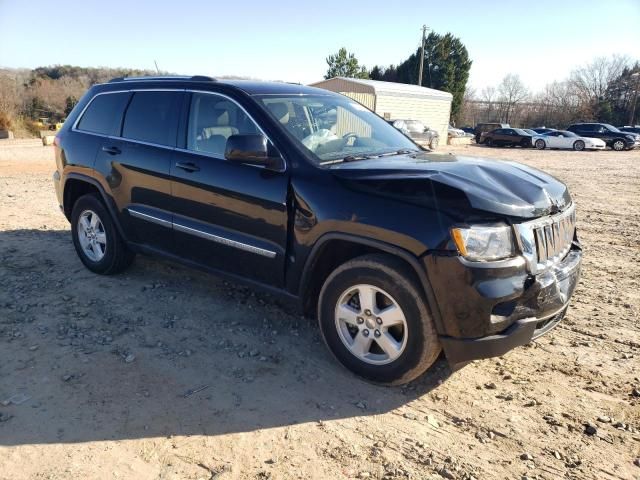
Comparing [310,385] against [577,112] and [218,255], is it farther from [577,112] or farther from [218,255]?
[577,112]

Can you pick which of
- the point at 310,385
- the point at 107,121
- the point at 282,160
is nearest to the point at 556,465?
the point at 310,385

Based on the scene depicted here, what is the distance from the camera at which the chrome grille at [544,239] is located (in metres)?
2.90

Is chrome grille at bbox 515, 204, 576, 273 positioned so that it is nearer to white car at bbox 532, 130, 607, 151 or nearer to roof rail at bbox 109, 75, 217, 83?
roof rail at bbox 109, 75, 217, 83

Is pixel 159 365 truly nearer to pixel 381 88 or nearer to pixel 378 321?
pixel 378 321

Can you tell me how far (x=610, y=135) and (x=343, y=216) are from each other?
3546cm

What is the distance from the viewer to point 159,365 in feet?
11.4

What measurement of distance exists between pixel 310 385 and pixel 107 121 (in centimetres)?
332

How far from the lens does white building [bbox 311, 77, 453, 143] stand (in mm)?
29312

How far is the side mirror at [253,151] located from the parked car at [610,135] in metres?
34.3

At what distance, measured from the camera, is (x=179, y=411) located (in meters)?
2.98

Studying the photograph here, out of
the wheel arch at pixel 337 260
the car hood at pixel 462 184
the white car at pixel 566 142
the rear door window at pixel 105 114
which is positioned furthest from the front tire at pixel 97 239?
the white car at pixel 566 142

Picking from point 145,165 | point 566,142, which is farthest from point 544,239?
point 566,142

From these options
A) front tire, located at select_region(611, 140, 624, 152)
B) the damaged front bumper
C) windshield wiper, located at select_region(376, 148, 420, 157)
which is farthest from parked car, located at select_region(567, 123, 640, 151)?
the damaged front bumper

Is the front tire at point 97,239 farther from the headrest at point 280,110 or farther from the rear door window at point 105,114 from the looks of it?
the headrest at point 280,110
